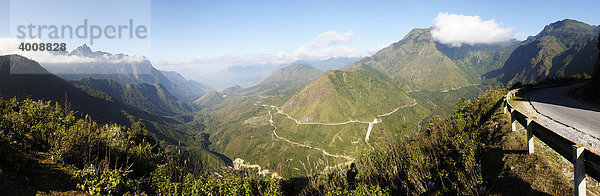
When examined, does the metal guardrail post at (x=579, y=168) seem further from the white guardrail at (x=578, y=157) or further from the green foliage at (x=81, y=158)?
the green foliage at (x=81, y=158)

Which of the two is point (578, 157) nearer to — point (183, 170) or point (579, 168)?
point (579, 168)

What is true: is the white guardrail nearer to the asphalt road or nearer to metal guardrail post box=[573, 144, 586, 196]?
metal guardrail post box=[573, 144, 586, 196]

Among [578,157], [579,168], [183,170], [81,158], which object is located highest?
[578,157]

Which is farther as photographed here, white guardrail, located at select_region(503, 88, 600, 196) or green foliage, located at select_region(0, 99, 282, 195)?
green foliage, located at select_region(0, 99, 282, 195)

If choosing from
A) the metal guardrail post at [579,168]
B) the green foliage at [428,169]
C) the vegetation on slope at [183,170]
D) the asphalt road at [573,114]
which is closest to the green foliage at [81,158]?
the vegetation on slope at [183,170]

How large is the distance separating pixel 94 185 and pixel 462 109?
4068cm

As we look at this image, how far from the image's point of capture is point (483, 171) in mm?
13430

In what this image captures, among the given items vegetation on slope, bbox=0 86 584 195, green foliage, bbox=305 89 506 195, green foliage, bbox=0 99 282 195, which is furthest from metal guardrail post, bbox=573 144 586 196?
green foliage, bbox=0 99 282 195

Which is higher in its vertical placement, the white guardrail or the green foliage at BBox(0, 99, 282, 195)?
the white guardrail

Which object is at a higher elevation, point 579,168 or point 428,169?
point 579,168

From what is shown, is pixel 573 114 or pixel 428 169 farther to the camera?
pixel 573 114

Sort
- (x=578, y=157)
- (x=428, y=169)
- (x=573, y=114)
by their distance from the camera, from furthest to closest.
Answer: (x=573, y=114), (x=428, y=169), (x=578, y=157)

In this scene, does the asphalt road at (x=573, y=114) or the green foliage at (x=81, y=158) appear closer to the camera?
the green foliage at (x=81, y=158)

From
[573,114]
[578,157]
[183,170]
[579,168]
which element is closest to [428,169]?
[579,168]
